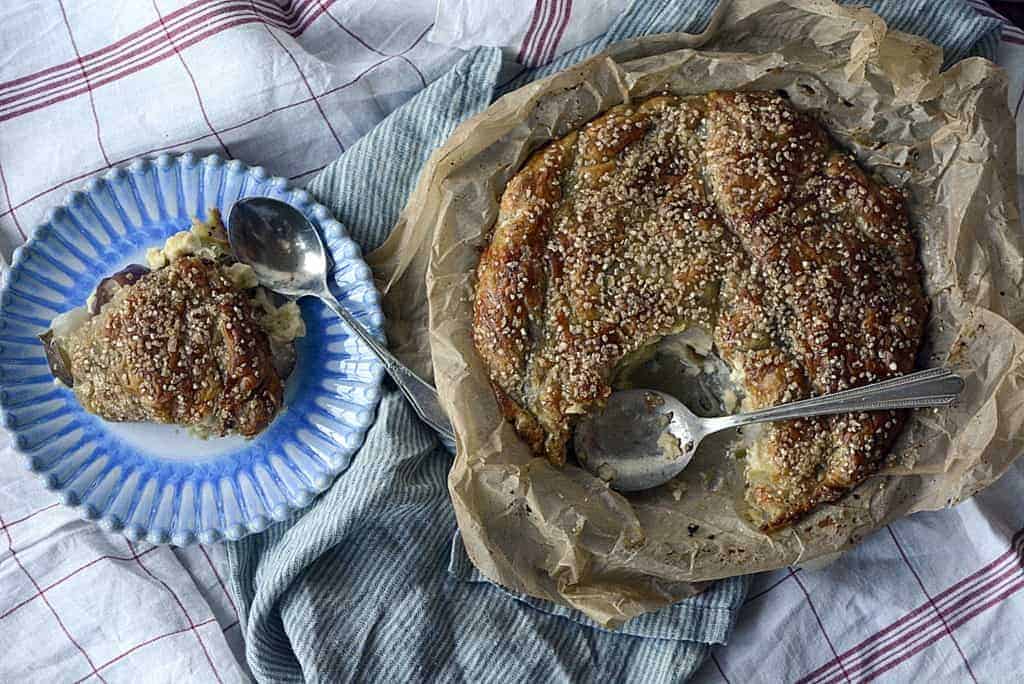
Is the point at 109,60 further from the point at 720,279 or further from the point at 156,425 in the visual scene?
the point at 720,279

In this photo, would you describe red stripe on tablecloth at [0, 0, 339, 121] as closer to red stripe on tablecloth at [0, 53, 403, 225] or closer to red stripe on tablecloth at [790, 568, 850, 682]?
red stripe on tablecloth at [0, 53, 403, 225]

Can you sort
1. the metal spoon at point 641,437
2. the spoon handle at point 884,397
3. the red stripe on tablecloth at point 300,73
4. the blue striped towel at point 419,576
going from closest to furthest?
the spoon handle at point 884,397 → the metal spoon at point 641,437 → the blue striped towel at point 419,576 → the red stripe on tablecloth at point 300,73

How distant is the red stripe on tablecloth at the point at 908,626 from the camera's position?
9.42 feet

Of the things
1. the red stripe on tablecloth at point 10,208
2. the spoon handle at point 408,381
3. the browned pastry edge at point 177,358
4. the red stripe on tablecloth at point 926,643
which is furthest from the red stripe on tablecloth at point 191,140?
the red stripe on tablecloth at point 926,643

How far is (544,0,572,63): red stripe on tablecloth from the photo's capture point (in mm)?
2814

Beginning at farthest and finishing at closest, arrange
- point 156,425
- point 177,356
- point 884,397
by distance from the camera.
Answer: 1. point 156,425
2. point 177,356
3. point 884,397

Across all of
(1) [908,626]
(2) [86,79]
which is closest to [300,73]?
(2) [86,79]

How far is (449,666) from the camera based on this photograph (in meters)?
2.81

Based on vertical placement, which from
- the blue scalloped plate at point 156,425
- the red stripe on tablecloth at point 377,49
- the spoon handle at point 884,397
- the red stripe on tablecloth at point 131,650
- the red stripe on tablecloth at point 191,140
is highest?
the red stripe on tablecloth at point 377,49

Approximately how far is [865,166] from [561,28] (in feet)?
3.15

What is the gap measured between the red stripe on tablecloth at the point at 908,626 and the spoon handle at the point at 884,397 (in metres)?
0.68

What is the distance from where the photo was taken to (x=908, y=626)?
2869mm

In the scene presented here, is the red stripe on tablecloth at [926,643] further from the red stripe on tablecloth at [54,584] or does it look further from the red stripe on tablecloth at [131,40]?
the red stripe on tablecloth at [131,40]

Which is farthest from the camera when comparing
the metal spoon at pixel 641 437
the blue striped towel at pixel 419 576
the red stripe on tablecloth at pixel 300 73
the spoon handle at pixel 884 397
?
the red stripe on tablecloth at pixel 300 73
